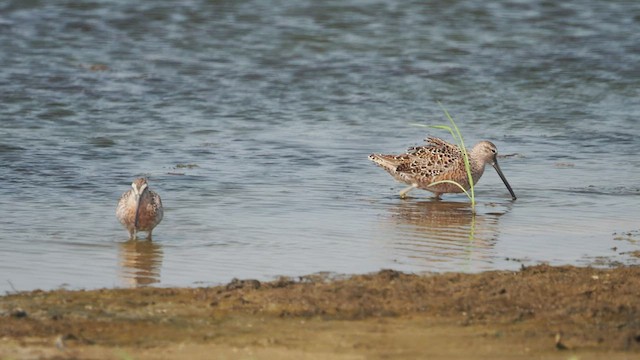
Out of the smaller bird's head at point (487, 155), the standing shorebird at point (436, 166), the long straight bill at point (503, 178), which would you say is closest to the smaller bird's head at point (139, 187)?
the standing shorebird at point (436, 166)

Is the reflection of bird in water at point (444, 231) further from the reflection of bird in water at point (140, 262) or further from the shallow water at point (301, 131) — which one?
the reflection of bird in water at point (140, 262)

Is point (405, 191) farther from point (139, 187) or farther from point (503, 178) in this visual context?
point (139, 187)

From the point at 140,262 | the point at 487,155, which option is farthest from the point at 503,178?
the point at 140,262

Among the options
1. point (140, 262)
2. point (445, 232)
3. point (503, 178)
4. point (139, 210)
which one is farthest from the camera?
point (503, 178)

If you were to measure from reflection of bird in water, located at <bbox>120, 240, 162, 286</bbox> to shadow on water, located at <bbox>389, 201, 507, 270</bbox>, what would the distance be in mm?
1595

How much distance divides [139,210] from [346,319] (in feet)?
8.73

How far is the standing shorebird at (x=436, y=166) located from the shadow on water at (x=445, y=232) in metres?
0.18

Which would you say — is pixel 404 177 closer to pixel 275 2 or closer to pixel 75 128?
pixel 75 128

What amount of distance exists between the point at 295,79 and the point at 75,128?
3.87 meters

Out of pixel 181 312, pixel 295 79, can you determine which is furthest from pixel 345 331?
pixel 295 79

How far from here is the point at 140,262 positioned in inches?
339

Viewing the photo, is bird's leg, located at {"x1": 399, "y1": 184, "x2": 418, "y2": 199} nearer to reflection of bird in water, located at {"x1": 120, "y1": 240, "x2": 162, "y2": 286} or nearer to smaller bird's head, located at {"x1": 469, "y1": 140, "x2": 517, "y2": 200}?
smaller bird's head, located at {"x1": 469, "y1": 140, "x2": 517, "y2": 200}

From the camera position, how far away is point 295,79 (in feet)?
57.0

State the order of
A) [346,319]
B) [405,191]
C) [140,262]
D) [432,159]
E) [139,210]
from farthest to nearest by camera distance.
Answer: [432,159], [405,191], [139,210], [140,262], [346,319]
